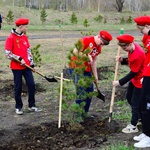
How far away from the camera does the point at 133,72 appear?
489cm

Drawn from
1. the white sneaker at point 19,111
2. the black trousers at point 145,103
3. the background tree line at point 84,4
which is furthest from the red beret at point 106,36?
the background tree line at point 84,4

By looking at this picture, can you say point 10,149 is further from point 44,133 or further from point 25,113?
point 25,113

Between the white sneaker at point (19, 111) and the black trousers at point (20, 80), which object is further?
the white sneaker at point (19, 111)

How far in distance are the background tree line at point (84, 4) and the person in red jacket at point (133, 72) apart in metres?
42.6

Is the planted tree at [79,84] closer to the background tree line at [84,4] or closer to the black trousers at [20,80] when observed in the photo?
the black trousers at [20,80]

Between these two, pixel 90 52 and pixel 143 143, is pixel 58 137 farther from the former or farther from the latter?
pixel 90 52

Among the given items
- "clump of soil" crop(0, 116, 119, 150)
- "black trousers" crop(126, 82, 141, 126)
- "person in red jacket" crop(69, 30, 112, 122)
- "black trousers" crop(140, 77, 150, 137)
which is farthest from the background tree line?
"black trousers" crop(140, 77, 150, 137)

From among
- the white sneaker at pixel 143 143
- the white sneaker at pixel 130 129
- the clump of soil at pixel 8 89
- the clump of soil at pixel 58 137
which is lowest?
the clump of soil at pixel 8 89

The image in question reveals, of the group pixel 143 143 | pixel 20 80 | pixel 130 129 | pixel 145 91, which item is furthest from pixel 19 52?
pixel 143 143

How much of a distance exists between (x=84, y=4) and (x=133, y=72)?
59.7 meters

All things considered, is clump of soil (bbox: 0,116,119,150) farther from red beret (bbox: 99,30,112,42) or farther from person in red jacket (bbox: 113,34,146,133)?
red beret (bbox: 99,30,112,42)

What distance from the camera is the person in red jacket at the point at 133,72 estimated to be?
4793mm

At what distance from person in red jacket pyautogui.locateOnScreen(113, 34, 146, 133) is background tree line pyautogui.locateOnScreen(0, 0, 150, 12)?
42629mm

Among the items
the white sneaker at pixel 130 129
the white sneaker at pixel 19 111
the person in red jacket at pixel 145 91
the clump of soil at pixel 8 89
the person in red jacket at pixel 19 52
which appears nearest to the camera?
the person in red jacket at pixel 145 91
